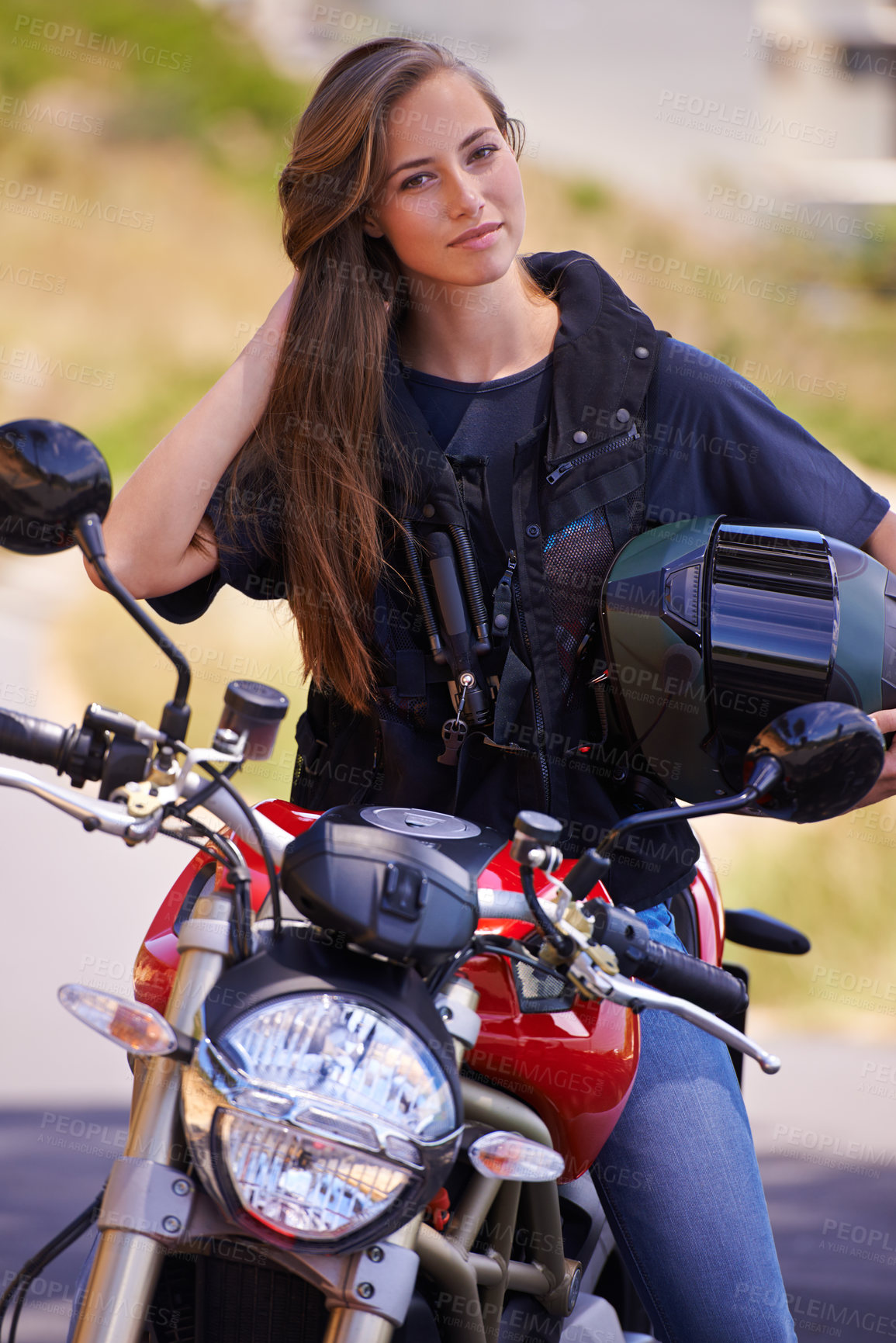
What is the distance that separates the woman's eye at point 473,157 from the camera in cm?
193

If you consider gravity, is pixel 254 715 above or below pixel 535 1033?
above

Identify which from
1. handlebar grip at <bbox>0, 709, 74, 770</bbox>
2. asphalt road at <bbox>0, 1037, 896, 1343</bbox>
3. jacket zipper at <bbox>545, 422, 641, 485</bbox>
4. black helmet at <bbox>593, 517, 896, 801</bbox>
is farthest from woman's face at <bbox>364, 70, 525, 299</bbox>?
asphalt road at <bbox>0, 1037, 896, 1343</bbox>

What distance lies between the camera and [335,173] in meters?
2.01

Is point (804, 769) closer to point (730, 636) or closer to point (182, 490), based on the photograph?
point (730, 636)

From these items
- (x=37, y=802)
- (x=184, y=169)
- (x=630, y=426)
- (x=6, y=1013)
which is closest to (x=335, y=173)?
(x=630, y=426)

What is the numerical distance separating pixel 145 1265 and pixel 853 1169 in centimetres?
359

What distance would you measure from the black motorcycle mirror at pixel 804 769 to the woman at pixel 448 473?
0.48m

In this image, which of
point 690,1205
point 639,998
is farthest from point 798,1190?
point 639,998

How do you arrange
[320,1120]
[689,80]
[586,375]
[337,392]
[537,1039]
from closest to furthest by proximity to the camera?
1. [320,1120]
2. [537,1039]
3. [586,375]
4. [337,392]
5. [689,80]

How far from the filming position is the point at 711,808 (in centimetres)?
115

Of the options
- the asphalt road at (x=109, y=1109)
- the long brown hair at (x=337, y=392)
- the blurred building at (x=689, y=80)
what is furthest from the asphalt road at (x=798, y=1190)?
the blurred building at (x=689, y=80)

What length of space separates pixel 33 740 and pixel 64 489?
216mm

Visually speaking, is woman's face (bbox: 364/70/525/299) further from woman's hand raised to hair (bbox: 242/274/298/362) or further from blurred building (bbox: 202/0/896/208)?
blurred building (bbox: 202/0/896/208)

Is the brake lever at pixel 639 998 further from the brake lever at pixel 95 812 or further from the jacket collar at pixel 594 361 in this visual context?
the jacket collar at pixel 594 361
